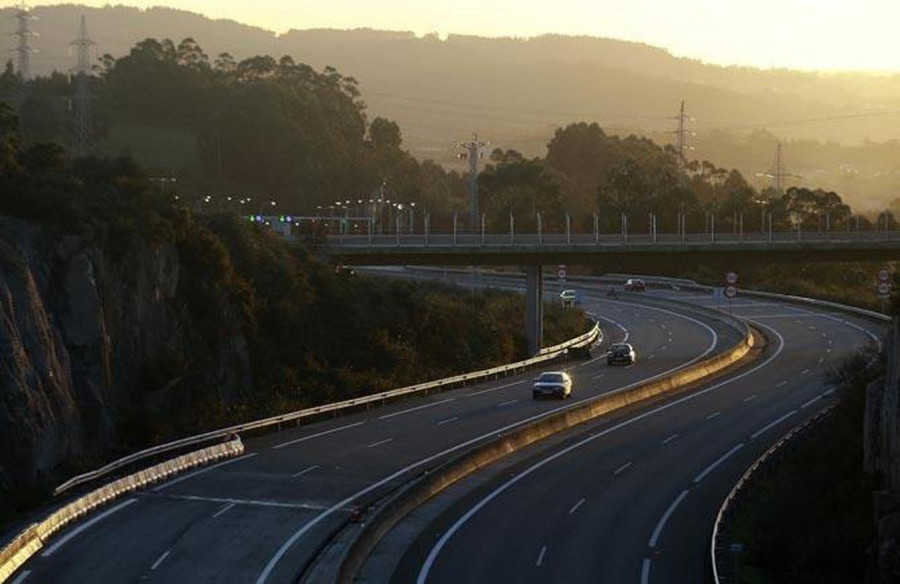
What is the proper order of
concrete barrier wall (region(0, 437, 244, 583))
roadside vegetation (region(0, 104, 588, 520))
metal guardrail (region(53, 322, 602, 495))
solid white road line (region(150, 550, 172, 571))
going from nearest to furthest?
concrete barrier wall (region(0, 437, 244, 583))
solid white road line (region(150, 550, 172, 571))
metal guardrail (region(53, 322, 602, 495))
roadside vegetation (region(0, 104, 588, 520))

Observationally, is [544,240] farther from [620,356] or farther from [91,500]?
[91,500]

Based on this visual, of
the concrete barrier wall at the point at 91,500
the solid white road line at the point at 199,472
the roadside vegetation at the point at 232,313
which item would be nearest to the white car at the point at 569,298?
the roadside vegetation at the point at 232,313

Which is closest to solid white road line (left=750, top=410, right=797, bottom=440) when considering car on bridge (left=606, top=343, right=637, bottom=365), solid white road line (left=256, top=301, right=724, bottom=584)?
solid white road line (left=256, top=301, right=724, bottom=584)

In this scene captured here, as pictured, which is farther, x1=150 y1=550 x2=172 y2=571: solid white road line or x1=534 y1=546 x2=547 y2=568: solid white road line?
x1=534 y1=546 x2=547 y2=568: solid white road line

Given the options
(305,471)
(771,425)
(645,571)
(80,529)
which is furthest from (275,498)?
(771,425)

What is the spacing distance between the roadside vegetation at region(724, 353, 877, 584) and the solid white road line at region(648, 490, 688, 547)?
176cm

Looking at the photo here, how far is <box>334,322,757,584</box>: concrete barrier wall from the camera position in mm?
38188

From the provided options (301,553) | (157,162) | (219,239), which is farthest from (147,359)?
(157,162)

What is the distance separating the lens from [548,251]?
8575 centimetres

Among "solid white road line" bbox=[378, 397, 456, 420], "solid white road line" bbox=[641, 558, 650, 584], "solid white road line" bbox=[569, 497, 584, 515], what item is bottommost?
"solid white road line" bbox=[641, 558, 650, 584]

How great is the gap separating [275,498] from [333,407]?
56.2 ft

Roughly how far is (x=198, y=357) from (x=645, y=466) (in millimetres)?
17794

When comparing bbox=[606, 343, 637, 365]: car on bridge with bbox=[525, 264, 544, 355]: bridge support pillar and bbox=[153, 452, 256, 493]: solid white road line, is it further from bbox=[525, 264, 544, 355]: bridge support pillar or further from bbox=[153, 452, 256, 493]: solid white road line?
bbox=[153, 452, 256, 493]: solid white road line

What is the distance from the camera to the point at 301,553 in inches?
1428
